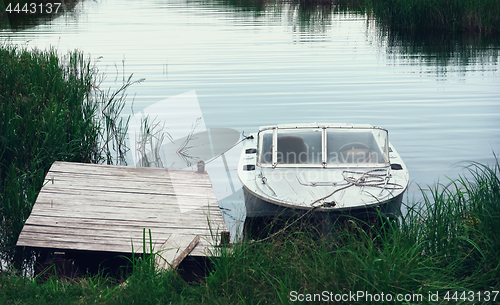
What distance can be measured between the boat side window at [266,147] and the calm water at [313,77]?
1.01 m

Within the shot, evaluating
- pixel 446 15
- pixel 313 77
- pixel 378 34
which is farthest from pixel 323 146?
pixel 378 34

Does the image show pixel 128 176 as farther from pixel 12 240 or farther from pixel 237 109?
pixel 237 109

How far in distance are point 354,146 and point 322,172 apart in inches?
33.4

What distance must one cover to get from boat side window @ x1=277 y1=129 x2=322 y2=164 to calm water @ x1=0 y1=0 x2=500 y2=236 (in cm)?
123

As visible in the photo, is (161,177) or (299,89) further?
(299,89)

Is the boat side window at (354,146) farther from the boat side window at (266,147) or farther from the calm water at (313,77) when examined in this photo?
the calm water at (313,77)

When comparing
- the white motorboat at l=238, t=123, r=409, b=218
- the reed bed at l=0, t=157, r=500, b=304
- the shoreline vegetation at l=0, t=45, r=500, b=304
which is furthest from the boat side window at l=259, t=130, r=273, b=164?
the reed bed at l=0, t=157, r=500, b=304

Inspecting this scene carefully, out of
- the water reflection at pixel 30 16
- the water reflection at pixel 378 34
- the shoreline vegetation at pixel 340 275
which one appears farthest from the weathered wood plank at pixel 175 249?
the water reflection at pixel 30 16

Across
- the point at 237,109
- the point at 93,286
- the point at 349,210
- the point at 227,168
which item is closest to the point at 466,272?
the point at 349,210

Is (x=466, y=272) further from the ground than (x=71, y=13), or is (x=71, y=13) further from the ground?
(x=71, y=13)

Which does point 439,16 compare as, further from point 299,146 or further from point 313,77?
point 299,146

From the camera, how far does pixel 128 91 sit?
55.6ft

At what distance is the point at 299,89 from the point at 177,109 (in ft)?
14.7

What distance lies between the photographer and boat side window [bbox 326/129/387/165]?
25.0 ft
